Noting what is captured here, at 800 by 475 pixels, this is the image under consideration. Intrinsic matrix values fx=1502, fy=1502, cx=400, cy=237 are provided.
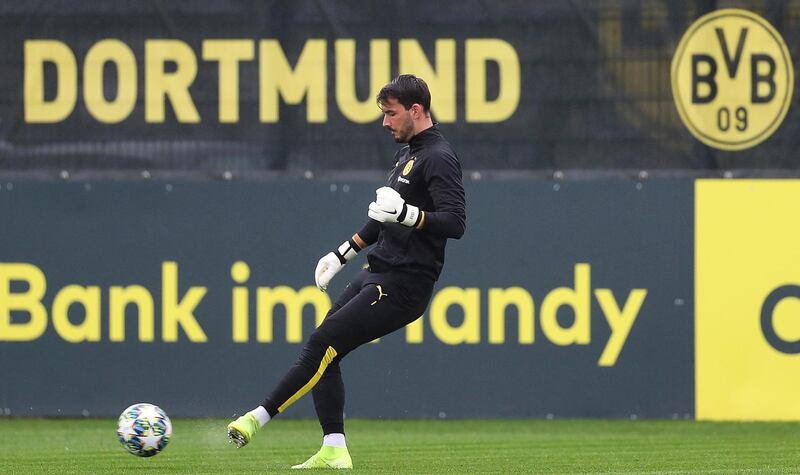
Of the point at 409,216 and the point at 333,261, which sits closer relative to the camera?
the point at 409,216

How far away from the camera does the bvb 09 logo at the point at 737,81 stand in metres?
10.1

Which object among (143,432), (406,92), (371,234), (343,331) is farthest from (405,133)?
(143,432)

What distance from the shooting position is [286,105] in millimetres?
10297

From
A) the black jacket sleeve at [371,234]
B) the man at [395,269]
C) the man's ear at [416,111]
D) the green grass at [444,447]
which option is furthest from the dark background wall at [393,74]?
the man's ear at [416,111]

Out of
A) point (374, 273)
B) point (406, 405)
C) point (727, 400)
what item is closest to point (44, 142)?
point (406, 405)

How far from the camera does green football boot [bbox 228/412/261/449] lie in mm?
6580

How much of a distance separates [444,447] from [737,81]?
3.34 metres

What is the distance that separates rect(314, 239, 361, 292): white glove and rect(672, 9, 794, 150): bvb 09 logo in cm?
350

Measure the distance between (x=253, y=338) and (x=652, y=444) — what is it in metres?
2.87

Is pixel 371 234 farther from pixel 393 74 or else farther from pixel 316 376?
pixel 393 74

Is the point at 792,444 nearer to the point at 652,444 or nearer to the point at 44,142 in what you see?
the point at 652,444

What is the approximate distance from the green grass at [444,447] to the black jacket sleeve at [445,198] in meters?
1.24

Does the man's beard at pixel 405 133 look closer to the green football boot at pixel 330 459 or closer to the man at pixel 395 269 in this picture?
the man at pixel 395 269

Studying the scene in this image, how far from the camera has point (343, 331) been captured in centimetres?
688
